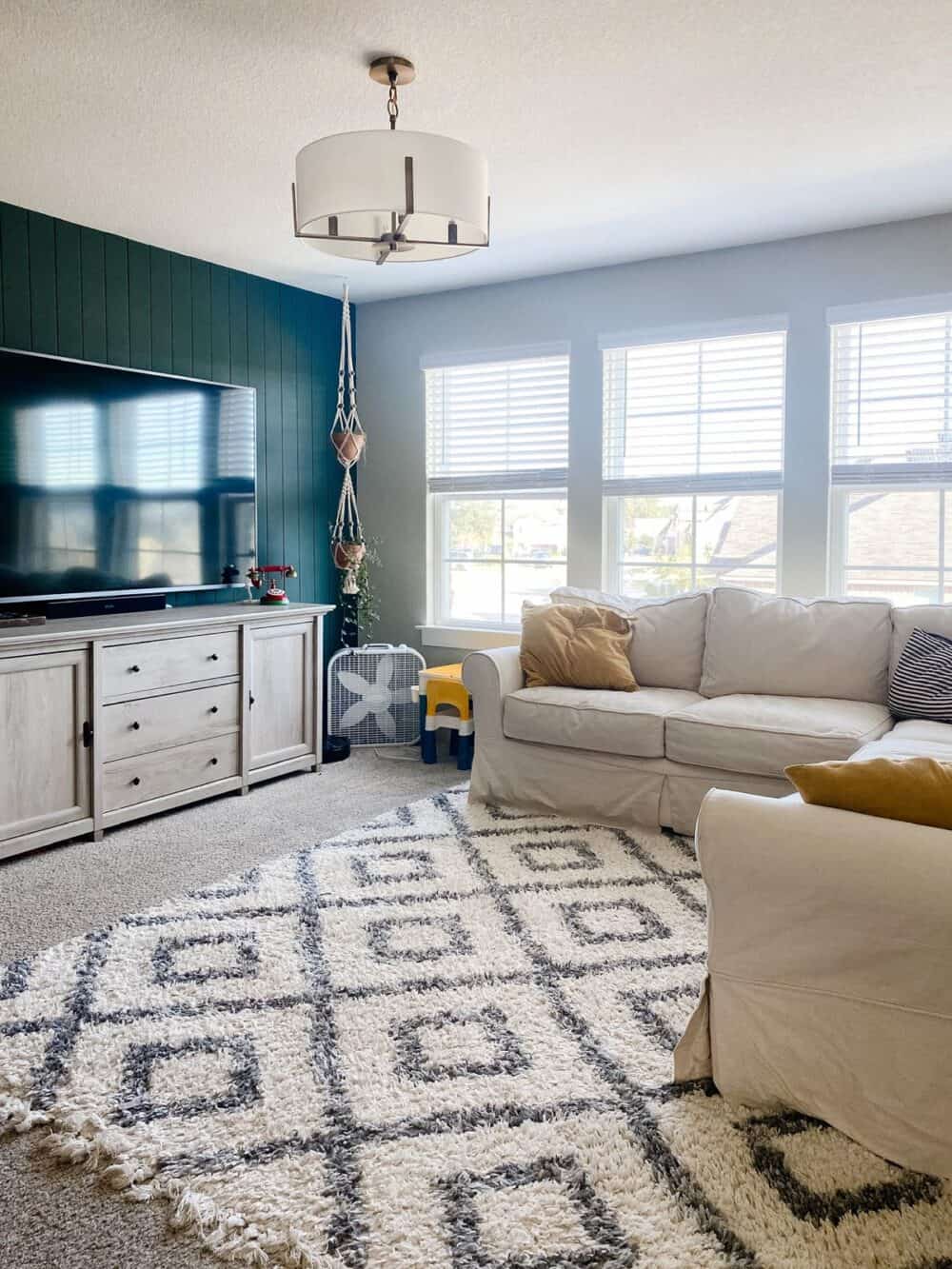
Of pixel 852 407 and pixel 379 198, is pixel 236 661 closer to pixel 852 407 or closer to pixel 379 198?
pixel 379 198

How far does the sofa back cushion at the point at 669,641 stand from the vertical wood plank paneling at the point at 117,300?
92.8 inches

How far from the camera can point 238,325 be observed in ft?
15.5

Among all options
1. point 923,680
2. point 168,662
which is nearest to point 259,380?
point 168,662

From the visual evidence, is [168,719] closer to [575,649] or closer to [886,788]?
[575,649]

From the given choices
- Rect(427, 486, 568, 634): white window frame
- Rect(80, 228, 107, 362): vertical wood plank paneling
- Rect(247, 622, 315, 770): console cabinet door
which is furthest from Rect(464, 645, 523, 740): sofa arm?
Rect(80, 228, 107, 362): vertical wood plank paneling

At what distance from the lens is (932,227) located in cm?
389

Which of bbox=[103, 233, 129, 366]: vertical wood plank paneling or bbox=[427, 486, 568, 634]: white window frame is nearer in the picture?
bbox=[103, 233, 129, 366]: vertical wood plank paneling

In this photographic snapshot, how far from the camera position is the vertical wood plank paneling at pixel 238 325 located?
468 centimetres

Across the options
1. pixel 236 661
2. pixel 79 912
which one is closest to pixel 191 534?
pixel 236 661

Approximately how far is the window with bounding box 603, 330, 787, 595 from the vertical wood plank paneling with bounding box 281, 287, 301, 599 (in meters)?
1.64

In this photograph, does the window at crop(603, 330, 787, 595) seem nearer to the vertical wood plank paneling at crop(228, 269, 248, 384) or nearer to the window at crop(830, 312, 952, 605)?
the window at crop(830, 312, 952, 605)

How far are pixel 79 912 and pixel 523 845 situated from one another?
1.46 metres

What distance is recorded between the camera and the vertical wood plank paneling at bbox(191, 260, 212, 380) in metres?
4.48

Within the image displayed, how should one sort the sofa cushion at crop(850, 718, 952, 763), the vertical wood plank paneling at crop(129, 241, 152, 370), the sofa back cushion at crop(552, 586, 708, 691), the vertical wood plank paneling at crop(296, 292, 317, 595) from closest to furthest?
the sofa cushion at crop(850, 718, 952, 763), the sofa back cushion at crop(552, 586, 708, 691), the vertical wood plank paneling at crop(129, 241, 152, 370), the vertical wood plank paneling at crop(296, 292, 317, 595)
